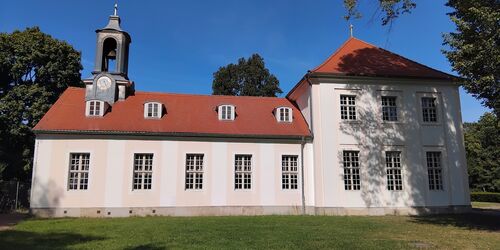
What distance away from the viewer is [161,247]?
11289 mm

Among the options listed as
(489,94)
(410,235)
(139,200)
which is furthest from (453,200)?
(139,200)

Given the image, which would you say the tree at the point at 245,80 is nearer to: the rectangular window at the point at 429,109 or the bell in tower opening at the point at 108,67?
the bell in tower opening at the point at 108,67

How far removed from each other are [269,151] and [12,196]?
696 inches

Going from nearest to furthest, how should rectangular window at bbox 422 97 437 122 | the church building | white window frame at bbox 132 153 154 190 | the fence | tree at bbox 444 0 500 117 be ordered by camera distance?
1. tree at bbox 444 0 500 117
2. the church building
3. white window frame at bbox 132 153 154 190
4. rectangular window at bbox 422 97 437 122
5. the fence

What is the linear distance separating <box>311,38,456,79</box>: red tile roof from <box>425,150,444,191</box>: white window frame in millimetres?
4858

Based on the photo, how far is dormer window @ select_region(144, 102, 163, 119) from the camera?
78.8ft

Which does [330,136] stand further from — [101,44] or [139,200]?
[101,44]

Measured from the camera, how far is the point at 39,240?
12.9 meters

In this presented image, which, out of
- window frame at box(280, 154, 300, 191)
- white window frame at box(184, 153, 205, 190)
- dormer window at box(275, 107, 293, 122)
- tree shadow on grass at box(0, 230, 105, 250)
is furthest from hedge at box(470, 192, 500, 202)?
tree shadow on grass at box(0, 230, 105, 250)

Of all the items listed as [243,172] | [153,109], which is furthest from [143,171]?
[243,172]

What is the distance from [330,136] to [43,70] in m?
24.7

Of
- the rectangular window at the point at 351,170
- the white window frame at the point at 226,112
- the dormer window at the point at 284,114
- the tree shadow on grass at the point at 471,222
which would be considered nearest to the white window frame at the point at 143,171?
the white window frame at the point at 226,112

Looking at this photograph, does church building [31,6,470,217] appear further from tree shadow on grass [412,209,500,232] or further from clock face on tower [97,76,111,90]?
tree shadow on grass [412,209,500,232]

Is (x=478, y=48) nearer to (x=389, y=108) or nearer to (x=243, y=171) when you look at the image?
→ (x=389, y=108)
